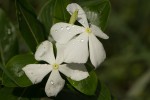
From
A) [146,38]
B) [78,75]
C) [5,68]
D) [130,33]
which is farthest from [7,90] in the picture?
[146,38]

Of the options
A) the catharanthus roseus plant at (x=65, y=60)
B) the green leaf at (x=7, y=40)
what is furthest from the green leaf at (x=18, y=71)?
the green leaf at (x=7, y=40)

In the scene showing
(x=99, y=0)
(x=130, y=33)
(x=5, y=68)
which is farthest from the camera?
(x=130, y=33)

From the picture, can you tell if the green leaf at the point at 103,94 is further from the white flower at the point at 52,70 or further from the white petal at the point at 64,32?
the white petal at the point at 64,32

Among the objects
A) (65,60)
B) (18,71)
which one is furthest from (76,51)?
(18,71)

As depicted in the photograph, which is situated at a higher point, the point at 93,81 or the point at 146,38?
the point at 93,81

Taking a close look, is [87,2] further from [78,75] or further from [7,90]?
[7,90]

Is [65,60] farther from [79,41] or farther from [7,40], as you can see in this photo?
[7,40]

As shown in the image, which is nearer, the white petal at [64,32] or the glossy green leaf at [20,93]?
the white petal at [64,32]
